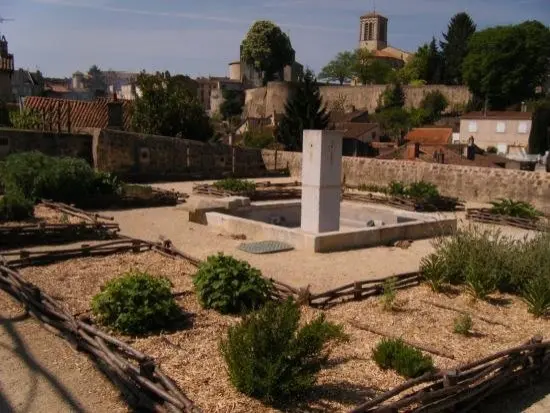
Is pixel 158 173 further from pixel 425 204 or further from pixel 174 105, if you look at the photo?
pixel 425 204

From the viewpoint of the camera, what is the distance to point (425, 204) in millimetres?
19250

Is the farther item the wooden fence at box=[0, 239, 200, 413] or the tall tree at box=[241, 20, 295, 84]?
the tall tree at box=[241, 20, 295, 84]

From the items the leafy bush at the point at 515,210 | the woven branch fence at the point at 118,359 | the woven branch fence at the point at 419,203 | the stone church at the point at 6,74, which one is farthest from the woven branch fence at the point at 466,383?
the stone church at the point at 6,74

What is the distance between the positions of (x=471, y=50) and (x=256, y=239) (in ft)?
214

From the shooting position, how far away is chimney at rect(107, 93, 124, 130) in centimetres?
3053

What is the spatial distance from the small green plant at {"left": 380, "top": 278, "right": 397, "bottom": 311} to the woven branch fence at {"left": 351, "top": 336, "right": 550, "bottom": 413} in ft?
7.11

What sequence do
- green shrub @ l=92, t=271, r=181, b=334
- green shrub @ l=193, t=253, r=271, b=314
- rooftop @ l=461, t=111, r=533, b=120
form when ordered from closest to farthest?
1. green shrub @ l=92, t=271, r=181, b=334
2. green shrub @ l=193, t=253, r=271, b=314
3. rooftop @ l=461, t=111, r=533, b=120

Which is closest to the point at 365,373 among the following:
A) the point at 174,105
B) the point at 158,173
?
the point at 158,173

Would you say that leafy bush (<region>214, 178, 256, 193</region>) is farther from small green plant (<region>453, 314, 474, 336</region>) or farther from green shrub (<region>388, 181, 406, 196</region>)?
small green plant (<region>453, 314, 474, 336</region>)

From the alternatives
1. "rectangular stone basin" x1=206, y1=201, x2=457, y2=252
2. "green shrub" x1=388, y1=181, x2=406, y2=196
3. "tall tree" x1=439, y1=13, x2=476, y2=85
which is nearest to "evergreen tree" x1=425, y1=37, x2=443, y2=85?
"tall tree" x1=439, y1=13, x2=476, y2=85

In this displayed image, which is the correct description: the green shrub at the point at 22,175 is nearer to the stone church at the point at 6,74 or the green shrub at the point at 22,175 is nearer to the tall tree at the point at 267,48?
the stone church at the point at 6,74

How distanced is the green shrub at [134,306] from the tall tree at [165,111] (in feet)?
79.7

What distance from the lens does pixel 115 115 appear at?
101ft

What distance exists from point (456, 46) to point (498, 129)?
33.1 metres
